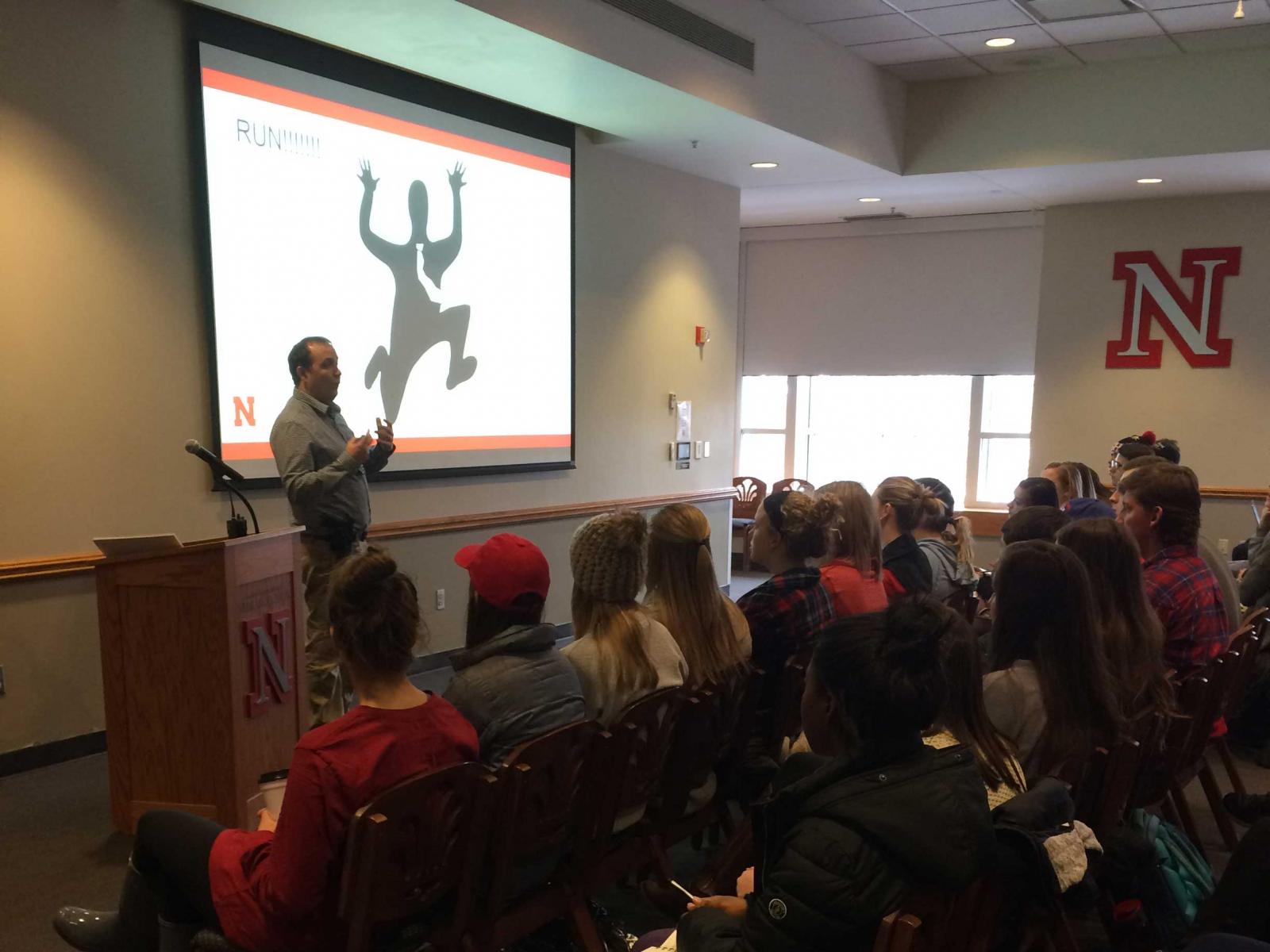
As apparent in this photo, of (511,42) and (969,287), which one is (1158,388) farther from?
(511,42)

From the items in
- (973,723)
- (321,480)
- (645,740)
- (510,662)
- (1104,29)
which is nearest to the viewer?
(973,723)

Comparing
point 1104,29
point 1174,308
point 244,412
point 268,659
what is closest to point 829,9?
point 1104,29

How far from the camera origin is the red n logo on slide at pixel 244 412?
13.2 ft

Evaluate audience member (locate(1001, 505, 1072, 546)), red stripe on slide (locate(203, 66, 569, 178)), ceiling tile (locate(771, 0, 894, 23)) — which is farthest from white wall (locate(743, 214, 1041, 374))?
audience member (locate(1001, 505, 1072, 546))

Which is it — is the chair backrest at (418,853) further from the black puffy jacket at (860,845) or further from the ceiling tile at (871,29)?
the ceiling tile at (871,29)

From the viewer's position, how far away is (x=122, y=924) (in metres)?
2.02

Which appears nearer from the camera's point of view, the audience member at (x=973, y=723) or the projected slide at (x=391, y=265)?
the audience member at (x=973, y=723)

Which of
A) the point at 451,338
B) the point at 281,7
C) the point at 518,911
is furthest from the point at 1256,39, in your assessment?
the point at 518,911

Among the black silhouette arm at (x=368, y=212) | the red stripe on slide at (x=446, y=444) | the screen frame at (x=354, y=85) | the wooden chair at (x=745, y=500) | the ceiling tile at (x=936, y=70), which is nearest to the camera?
the screen frame at (x=354, y=85)

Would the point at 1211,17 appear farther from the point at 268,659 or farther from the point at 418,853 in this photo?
the point at 418,853

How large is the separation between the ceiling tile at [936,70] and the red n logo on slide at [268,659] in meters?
5.15

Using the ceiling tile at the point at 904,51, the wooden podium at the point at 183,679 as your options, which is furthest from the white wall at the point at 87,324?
the ceiling tile at the point at 904,51

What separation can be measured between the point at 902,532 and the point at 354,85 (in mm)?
3155

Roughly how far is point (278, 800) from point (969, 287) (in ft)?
24.6
